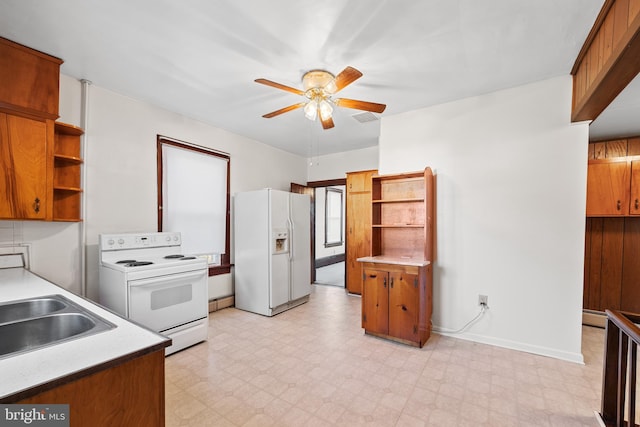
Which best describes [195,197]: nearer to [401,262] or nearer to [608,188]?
[401,262]

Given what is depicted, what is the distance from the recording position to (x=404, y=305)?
2.76 m

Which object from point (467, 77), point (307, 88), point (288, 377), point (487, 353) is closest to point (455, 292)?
point (487, 353)

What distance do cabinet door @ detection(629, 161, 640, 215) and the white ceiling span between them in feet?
5.97

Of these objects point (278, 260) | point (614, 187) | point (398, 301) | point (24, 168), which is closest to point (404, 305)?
point (398, 301)

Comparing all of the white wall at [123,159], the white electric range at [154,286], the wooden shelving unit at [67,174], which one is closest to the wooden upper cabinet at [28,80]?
the wooden shelving unit at [67,174]

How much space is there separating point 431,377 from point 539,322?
1.26 metres

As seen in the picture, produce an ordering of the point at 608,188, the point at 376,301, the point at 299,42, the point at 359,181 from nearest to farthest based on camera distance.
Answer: the point at 299,42, the point at 376,301, the point at 608,188, the point at 359,181

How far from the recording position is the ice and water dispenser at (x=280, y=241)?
A: 3.71 meters

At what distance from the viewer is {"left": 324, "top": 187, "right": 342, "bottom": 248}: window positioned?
7781 millimetres

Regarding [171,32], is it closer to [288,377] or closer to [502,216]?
[288,377]

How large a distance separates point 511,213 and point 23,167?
167 inches

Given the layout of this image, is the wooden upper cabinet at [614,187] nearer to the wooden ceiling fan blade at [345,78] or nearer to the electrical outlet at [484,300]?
the electrical outlet at [484,300]

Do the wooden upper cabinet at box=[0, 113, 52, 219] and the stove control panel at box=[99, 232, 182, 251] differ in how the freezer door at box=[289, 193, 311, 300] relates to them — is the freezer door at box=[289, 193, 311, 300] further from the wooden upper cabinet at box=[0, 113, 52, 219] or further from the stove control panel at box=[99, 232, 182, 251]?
the wooden upper cabinet at box=[0, 113, 52, 219]

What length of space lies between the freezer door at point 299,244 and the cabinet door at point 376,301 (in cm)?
131
